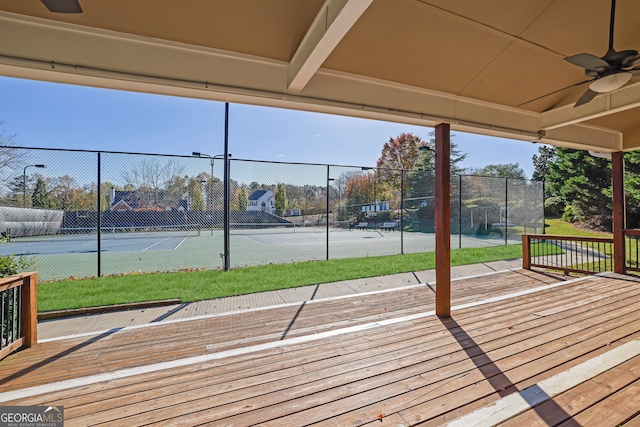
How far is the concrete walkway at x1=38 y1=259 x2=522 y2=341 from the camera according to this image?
3.13m

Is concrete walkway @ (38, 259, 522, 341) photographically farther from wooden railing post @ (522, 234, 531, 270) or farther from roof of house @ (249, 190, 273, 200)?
roof of house @ (249, 190, 273, 200)

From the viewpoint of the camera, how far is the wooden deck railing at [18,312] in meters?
2.33

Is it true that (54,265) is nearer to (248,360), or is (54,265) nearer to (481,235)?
(248,360)

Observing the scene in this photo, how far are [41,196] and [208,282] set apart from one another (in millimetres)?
3303

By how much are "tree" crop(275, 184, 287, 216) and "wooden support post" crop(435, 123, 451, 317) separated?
4.25 meters

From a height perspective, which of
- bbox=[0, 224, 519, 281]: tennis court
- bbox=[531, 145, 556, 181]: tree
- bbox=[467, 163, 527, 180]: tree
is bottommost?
bbox=[0, 224, 519, 281]: tennis court

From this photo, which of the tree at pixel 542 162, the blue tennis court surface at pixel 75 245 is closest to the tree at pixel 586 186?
the tree at pixel 542 162

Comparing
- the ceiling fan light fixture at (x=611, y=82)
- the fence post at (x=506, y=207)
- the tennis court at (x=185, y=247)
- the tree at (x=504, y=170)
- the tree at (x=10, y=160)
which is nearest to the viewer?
the ceiling fan light fixture at (x=611, y=82)

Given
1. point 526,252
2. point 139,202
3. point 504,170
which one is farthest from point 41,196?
point 504,170

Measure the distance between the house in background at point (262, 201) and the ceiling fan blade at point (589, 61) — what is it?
555 centimetres

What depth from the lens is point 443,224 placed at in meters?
3.24

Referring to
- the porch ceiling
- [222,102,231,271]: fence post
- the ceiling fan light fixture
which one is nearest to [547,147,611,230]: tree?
the porch ceiling

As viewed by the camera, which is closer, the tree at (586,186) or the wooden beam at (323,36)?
the wooden beam at (323,36)

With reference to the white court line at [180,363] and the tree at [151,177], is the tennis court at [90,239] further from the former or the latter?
the white court line at [180,363]
